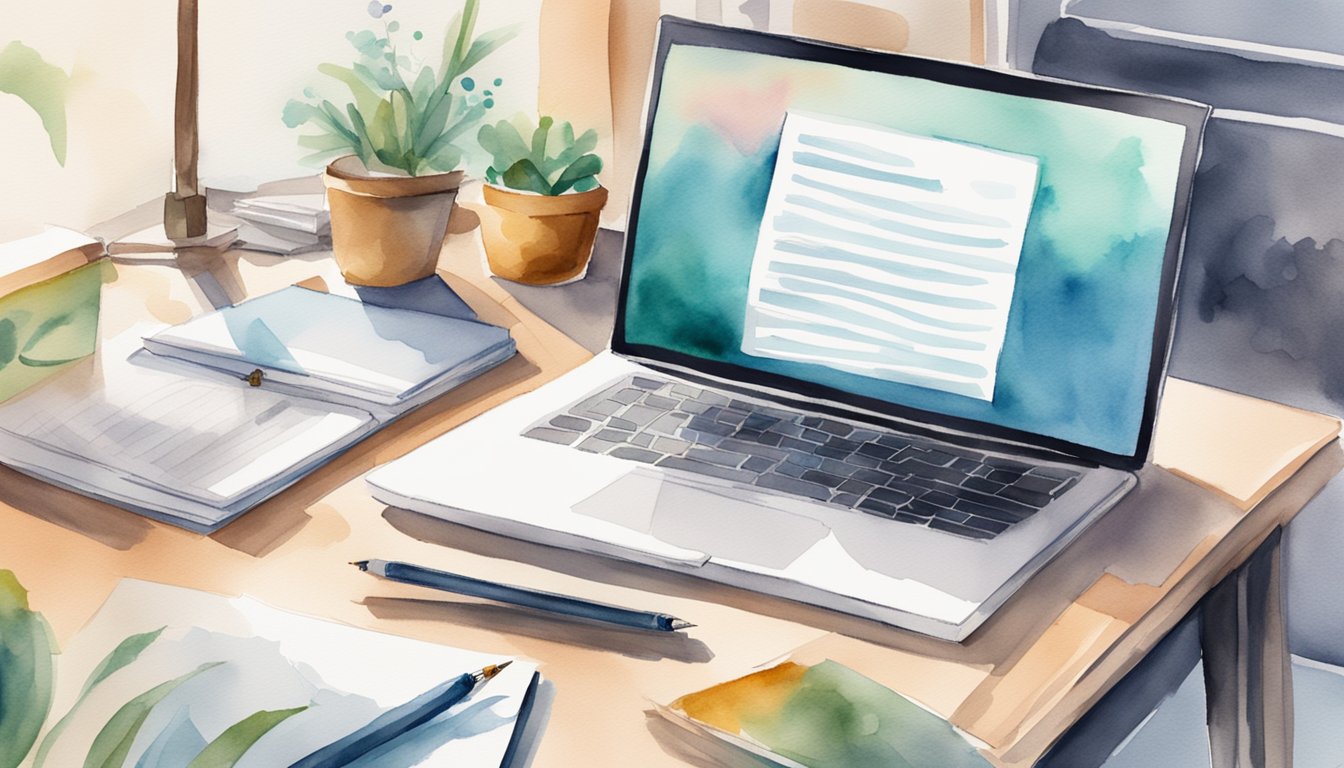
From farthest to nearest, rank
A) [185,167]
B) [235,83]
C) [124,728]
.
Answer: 1. [235,83]
2. [185,167]
3. [124,728]

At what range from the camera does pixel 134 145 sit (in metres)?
1.51

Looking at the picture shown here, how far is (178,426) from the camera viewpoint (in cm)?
83

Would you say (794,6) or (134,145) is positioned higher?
(794,6)

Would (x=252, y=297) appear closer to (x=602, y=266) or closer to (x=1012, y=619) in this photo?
(x=602, y=266)

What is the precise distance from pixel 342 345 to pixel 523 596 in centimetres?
35

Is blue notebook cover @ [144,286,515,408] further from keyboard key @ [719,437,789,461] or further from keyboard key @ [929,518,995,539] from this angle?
keyboard key @ [929,518,995,539]

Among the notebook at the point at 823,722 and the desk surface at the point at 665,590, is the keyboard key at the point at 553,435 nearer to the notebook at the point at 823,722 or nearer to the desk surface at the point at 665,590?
the desk surface at the point at 665,590

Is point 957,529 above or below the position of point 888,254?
below

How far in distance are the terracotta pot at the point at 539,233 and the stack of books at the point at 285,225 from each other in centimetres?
18

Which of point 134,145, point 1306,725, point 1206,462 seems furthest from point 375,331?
point 1306,725

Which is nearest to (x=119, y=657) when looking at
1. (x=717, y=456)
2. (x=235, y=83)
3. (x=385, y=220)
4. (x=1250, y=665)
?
(x=717, y=456)

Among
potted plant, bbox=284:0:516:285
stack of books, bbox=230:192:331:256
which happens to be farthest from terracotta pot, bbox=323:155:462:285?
stack of books, bbox=230:192:331:256

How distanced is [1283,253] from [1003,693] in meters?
0.53

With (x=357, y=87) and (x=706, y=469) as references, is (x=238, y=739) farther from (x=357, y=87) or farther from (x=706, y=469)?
(x=357, y=87)
